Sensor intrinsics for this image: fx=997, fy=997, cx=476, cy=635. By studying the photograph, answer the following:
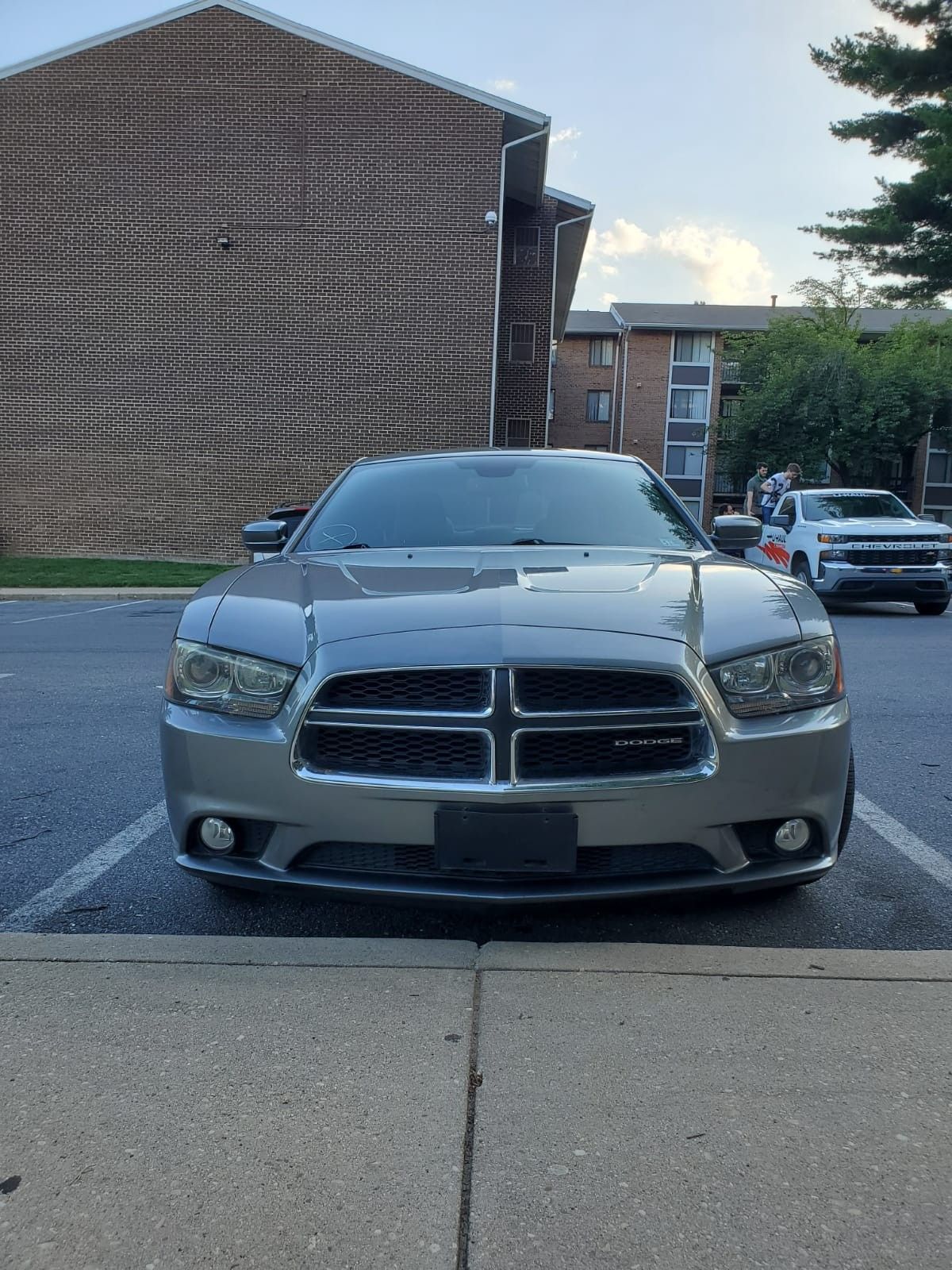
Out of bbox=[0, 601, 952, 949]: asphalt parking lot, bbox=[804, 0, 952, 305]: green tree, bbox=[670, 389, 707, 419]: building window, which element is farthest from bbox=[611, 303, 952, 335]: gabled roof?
bbox=[0, 601, 952, 949]: asphalt parking lot

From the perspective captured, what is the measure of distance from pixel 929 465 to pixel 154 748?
50.4 metres

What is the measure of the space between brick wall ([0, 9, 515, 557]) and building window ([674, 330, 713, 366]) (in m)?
31.4

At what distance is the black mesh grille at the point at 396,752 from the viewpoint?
2.50 metres

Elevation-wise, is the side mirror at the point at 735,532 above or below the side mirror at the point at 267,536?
above

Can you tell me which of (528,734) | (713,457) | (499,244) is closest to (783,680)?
(528,734)

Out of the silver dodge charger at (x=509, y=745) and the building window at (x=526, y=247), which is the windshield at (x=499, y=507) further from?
the building window at (x=526, y=247)

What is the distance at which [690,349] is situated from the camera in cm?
5025

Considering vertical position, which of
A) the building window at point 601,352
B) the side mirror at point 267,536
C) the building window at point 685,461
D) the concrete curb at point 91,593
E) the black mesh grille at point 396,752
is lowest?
the concrete curb at point 91,593

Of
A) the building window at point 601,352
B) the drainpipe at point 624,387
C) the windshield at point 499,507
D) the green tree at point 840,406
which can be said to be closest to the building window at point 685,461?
the drainpipe at point 624,387

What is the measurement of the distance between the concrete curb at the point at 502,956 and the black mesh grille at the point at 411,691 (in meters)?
0.66

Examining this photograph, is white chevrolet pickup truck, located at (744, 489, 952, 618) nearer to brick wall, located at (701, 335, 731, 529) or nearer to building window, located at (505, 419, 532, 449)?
building window, located at (505, 419, 532, 449)

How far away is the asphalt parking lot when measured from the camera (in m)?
2.96

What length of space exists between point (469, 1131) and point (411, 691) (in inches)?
40.7

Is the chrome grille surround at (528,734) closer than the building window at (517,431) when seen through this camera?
Yes
